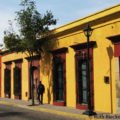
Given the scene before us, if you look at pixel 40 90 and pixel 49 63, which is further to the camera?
pixel 49 63

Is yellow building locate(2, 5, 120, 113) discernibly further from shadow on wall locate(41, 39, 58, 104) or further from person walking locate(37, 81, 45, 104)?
person walking locate(37, 81, 45, 104)

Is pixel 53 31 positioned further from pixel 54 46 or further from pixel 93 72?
pixel 93 72

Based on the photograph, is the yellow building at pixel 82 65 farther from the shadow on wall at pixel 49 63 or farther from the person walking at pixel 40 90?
the person walking at pixel 40 90

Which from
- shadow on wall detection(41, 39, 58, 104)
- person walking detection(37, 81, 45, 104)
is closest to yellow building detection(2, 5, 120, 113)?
shadow on wall detection(41, 39, 58, 104)

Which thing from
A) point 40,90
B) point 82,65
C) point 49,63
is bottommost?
point 40,90

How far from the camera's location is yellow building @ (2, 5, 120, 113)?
23.6 m

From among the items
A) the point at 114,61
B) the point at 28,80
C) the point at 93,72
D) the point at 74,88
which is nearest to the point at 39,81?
the point at 28,80

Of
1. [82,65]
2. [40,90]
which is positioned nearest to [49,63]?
[40,90]

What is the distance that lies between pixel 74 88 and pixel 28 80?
9561mm

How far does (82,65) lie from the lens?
2747 cm

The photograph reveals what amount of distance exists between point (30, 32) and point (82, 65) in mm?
4845

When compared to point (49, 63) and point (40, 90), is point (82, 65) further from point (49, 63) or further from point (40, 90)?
point (40, 90)

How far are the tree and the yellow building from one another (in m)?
1.02

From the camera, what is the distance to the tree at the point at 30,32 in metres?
30.3
